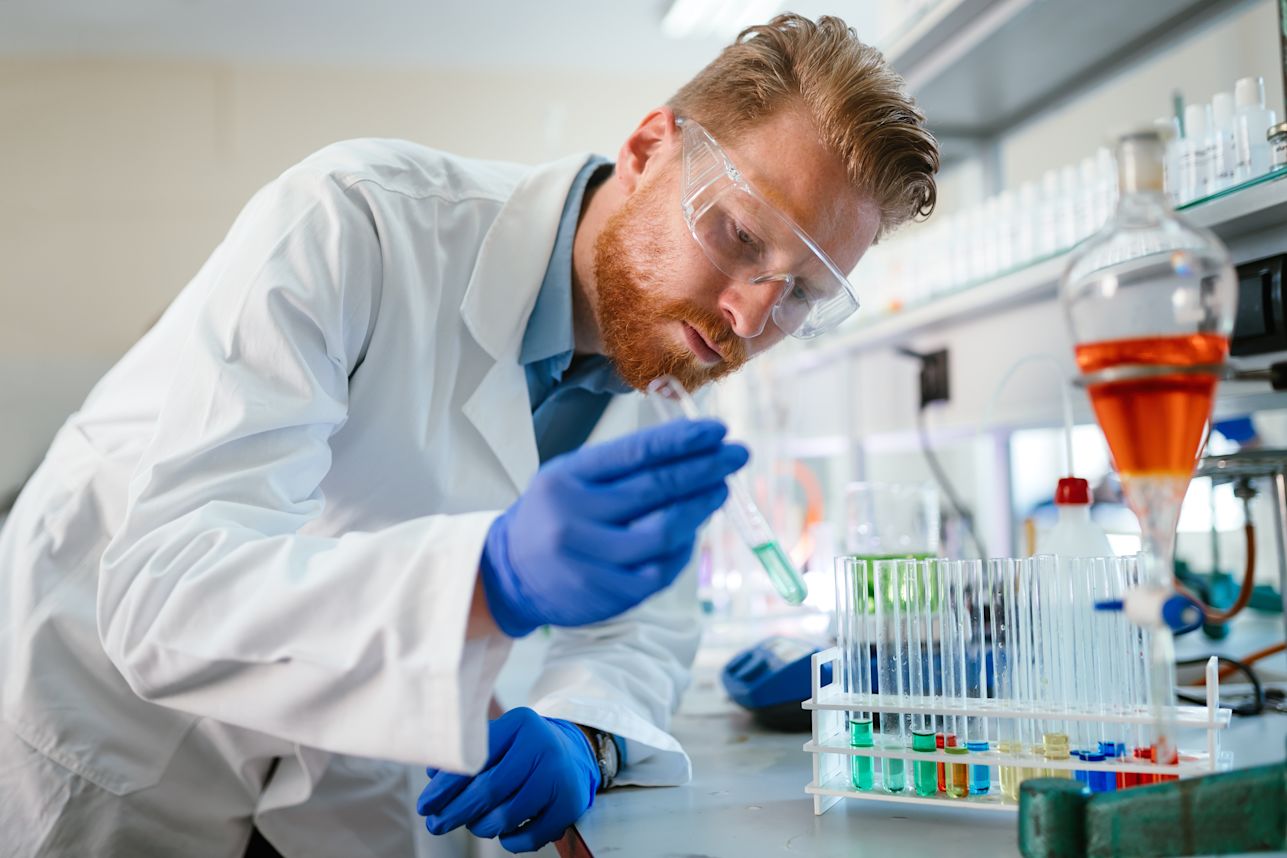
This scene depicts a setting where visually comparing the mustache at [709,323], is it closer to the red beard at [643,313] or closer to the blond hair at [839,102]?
the red beard at [643,313]

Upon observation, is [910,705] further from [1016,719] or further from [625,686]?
[625,686]

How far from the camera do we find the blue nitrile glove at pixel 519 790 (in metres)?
0.97

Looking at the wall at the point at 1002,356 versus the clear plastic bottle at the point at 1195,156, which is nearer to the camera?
the clear plastic bottle at the point at 1195,156

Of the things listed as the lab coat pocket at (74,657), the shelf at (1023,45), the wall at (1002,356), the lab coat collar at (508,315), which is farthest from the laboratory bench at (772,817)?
the shelf at (1023,45)

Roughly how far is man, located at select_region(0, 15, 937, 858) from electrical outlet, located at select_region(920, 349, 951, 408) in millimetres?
1290

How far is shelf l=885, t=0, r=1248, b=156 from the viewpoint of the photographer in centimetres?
199

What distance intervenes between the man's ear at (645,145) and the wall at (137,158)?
393 centimetres

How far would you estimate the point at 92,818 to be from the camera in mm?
1177

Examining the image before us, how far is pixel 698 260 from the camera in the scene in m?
1.31

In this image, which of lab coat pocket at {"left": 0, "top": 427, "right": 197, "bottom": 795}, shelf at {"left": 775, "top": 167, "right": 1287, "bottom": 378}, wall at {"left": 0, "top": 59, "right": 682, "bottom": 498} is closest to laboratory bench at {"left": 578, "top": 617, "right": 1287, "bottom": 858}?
lab coat pocket at {"left": 0, "top": 427, "right": 197, "bottom": 795}

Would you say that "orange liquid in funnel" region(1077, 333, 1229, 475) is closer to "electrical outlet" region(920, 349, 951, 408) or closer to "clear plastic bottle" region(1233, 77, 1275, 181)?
"clear plastic bottle" region(1233, 77, 1275, 181)

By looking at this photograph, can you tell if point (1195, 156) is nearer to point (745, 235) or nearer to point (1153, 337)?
point (745, 235)

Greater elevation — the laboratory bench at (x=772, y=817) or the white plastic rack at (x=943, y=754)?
the white plastic rack at (x=943, y=754)

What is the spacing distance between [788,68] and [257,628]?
1015 mm
